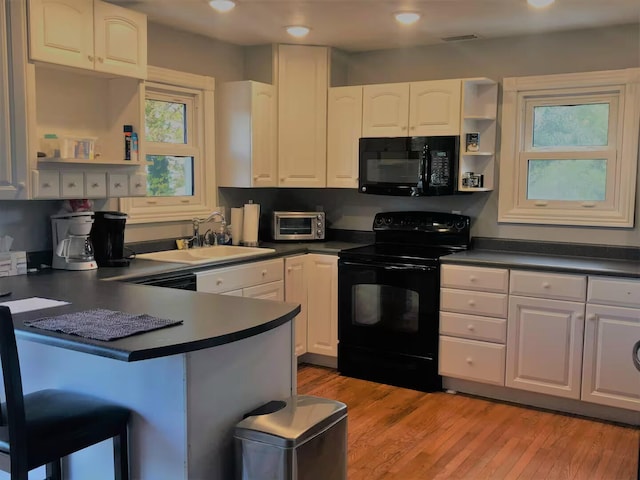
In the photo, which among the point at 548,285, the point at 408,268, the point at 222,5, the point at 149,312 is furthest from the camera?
the point at 408,268

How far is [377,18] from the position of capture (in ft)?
12.8

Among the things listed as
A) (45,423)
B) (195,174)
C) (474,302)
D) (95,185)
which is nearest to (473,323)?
(474,302)

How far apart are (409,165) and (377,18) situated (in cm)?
101

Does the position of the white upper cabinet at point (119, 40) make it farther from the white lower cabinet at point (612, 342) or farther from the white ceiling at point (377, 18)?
the white lower cabinet at point (612, 342)

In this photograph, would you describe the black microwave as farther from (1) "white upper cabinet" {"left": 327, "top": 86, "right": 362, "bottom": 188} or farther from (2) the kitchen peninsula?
(2) the kitchen peninsula

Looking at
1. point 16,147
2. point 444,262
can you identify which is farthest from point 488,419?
point 16,147

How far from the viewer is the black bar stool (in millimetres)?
1777

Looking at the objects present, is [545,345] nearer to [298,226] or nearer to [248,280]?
[248,280]

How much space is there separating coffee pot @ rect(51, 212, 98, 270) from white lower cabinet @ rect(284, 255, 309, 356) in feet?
4.67

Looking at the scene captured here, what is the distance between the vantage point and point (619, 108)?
400cm

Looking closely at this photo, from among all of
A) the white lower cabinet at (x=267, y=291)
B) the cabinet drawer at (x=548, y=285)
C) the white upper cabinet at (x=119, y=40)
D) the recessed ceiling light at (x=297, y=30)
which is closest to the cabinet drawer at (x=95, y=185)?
the white upper cabinet at (x=119, y=40)

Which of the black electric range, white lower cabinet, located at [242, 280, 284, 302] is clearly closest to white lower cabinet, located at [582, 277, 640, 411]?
the black electric range

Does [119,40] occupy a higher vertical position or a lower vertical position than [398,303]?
higher

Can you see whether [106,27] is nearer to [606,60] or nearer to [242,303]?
[242,303]
